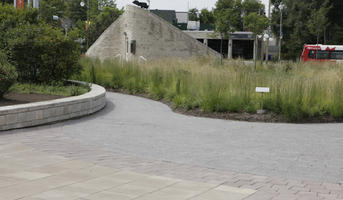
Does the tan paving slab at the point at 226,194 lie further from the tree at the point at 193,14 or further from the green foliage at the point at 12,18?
the tree at the point at 193,14

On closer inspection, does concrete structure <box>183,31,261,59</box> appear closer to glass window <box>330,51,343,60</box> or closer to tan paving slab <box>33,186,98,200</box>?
glass window <box>330,51,343,60</box>

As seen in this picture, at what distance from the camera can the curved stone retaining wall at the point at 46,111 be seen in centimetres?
859

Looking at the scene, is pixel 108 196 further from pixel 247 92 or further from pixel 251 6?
pixel 251 6

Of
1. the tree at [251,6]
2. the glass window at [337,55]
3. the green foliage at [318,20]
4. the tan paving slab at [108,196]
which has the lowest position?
the tan paving slab at [108,196]

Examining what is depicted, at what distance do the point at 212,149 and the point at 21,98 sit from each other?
5.45 meters

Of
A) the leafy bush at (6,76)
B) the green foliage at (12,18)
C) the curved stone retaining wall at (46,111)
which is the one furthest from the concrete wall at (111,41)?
the leafy bush at (6,76)

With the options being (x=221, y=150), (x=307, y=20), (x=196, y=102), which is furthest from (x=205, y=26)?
(x=221, y=150)

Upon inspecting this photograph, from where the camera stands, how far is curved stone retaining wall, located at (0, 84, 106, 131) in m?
8.59

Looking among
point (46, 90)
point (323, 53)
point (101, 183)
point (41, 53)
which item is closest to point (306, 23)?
point (323, 53)

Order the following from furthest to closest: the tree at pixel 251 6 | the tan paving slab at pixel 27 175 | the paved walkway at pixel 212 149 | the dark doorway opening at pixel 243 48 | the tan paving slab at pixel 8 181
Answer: the dark doorway opening at pixel 243 48 < the tree at pixel 251 6 < the paved walkway at pixel 212 149 < the tan paving slab at pixel 27 175 < the tan paving slab at pixel 8 181

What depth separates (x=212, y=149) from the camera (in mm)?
7609

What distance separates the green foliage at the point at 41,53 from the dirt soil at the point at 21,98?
71.8 inches

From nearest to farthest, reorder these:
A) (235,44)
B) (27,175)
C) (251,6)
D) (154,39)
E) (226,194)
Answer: (226,194) → (27,175) → (154,39) → (251,6) → (235,44)

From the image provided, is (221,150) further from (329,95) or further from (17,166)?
(329,95)
